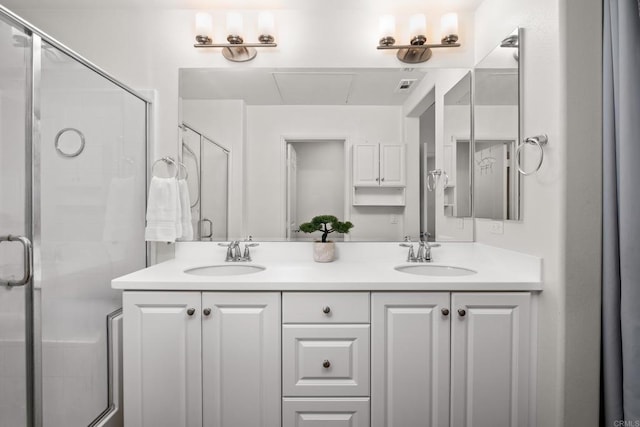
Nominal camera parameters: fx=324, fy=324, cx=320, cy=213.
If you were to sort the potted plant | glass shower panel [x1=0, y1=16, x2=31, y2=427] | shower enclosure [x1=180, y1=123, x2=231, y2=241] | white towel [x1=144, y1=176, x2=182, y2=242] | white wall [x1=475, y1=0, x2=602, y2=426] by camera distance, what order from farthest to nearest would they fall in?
shower enclosure [x1=180, y1=123, x2=231, y2=241] < the potted plant < white towel [x1=144, y1=176, x2=182, y2=242] < white wall [x1=475, y1=0, x2=602, y2=426] < glass shower panel [x1=0, y1=16, x2=31, y2=427]

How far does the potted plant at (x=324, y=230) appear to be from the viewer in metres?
1.87

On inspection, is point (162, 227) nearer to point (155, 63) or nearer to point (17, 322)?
point (17, 322)

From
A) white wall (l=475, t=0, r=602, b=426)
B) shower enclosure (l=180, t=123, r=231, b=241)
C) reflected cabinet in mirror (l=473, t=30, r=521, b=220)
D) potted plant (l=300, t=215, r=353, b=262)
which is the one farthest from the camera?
shower enclosure (l=180, t=123, r=231, b=241)

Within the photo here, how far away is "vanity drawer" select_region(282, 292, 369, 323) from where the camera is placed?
4.61 feet

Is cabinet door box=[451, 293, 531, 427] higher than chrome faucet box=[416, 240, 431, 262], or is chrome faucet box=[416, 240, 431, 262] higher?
chrome faucet box=[416, 240, 431, 262]

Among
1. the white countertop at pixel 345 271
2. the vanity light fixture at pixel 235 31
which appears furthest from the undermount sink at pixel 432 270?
the vanity light fixture at pixel 235 31

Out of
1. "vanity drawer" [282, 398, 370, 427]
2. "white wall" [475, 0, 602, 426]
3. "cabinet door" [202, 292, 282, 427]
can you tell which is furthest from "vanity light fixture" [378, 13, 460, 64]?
"vanity drawer" [282, 398, 370, 427]

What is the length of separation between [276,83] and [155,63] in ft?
2.43

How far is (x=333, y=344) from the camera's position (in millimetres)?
1399

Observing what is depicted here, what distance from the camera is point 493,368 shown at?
1.40 metres

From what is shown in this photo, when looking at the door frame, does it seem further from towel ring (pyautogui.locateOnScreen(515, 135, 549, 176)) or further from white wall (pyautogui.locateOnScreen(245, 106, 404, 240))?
towel ring (pyautogui.locateOnScreen(515, 135, 549, 176))

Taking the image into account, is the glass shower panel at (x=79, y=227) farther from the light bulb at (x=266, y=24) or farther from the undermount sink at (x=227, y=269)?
the light bulb at (x=266, y=24)

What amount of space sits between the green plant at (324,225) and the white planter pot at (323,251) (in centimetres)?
4

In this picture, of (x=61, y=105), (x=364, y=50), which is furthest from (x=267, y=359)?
(x=364, y=50)
